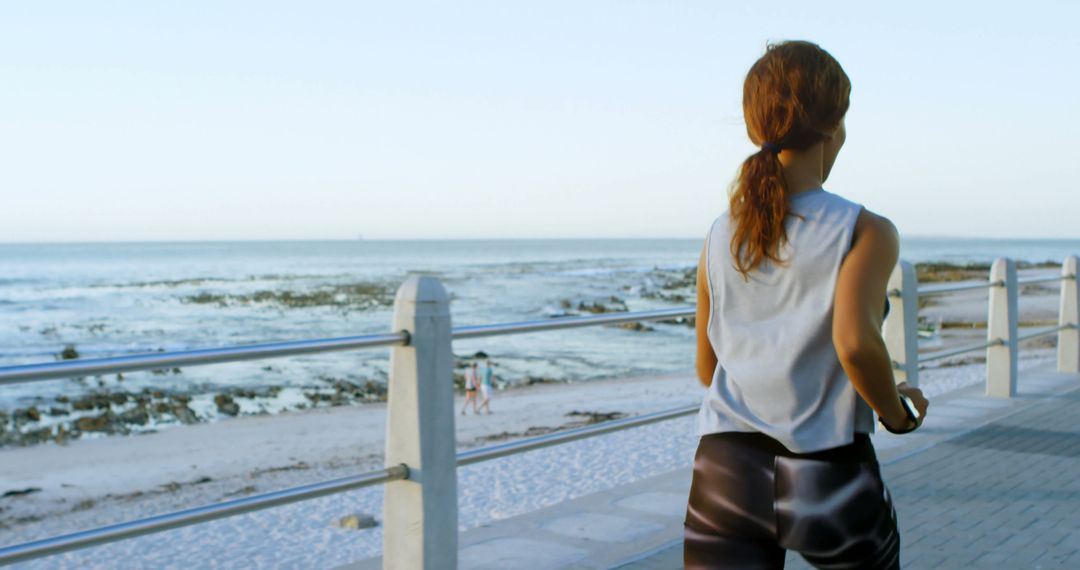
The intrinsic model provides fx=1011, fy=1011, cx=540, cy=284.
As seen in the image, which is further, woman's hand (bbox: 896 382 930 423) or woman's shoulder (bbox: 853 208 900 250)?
woman's hand (bbox: 896 382 930 423)

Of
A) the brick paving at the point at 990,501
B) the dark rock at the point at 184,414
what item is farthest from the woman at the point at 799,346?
the dark rock at the point at 184,414

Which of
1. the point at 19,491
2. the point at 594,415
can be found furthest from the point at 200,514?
the point at 594,415

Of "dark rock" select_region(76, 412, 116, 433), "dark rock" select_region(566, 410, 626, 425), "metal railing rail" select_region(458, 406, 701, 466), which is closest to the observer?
"metal railing rail" select_region(458, 406, 701, 466)

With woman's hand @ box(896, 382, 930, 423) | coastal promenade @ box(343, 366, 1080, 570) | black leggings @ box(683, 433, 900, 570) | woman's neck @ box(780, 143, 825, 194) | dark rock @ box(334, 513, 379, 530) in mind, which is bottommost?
dark rock @ box(334, 513, 379, 530)

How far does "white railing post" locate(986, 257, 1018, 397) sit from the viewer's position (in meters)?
8.62

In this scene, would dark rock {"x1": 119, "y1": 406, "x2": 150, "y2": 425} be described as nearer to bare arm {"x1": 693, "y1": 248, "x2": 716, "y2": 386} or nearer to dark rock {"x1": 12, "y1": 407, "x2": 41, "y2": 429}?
dark rock {"x1": 12, "y1": 407, "x2": 41, "y2": 429}

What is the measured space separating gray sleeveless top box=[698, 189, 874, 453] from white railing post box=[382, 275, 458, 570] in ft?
5.68

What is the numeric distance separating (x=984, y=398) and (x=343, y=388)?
17725 millimetres

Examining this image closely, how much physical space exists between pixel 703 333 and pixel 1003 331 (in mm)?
7750

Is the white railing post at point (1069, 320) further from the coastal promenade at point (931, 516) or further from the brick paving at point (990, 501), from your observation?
the coastal promenade at point (931, 516)

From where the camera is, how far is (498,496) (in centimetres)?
997

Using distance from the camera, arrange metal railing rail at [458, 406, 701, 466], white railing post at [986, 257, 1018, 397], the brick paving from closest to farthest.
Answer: metal railing rail at [458, 406, 701, 466], the brick paving, white railing post at [986, 257, 1018, 397]

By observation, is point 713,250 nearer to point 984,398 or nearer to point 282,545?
point 282,545

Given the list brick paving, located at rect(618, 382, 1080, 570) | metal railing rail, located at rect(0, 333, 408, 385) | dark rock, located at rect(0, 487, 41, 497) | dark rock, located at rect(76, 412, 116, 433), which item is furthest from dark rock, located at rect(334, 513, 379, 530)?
dark rock, located at rect(76, 412, 116, 433)
